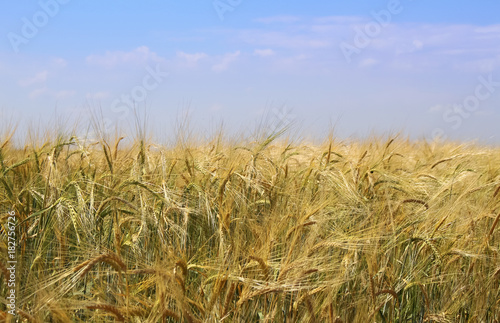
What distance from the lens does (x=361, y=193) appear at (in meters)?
2.98

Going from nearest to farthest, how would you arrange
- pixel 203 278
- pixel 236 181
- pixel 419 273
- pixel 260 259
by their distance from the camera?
pixel 260 259 < pixel 203 278 < pixel 419 273 < pixel 236 181

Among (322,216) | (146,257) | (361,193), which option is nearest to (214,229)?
(146,257)

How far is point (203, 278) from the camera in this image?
2131 mm

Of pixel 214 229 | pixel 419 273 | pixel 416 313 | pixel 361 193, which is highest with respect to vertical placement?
pixel 361 193

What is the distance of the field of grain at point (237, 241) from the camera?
1.90 m

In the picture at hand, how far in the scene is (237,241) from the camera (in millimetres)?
2045

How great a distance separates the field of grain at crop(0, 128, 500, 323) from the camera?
6.24ft

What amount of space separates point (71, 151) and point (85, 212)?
0.91 meters

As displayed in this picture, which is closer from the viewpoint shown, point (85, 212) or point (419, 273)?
point (85, 212)

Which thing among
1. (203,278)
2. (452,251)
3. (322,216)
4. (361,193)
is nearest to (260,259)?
(203,278)

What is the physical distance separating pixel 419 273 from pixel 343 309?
0.49m

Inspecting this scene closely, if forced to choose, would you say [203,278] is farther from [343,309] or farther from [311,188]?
[311,188]

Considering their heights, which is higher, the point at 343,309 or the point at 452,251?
the point at 452,251

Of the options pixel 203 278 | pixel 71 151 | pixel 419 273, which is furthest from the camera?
pixel 71 151
